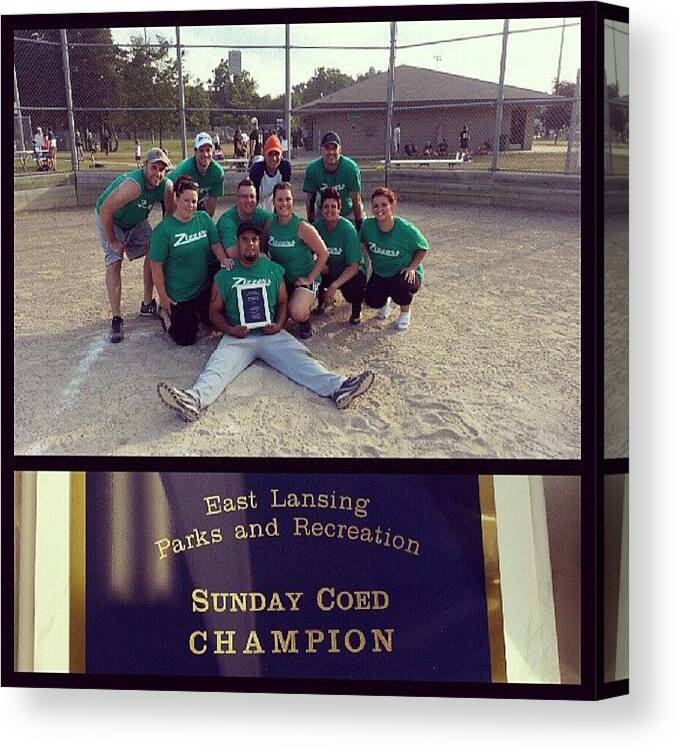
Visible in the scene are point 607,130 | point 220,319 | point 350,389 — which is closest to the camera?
point 607,130

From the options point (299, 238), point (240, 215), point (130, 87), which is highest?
point (130, 87)

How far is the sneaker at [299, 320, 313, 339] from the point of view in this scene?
5086mm

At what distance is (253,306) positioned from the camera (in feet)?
16.9

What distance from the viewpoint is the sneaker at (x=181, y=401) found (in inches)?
196

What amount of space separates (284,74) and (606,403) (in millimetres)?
2162

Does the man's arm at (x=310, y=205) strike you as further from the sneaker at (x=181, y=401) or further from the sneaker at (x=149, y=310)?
the sneaker at (x=181, y=401)

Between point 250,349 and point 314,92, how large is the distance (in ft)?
4.18

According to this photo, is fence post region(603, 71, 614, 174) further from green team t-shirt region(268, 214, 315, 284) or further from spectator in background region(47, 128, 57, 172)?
spectator in background region(47, 128, 57, 172)

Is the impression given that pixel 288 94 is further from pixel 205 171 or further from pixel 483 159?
pixel 483 159

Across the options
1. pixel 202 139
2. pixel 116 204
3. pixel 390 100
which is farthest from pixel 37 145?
pixel 390 100

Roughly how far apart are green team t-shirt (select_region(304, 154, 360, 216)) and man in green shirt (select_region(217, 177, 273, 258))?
0.25 meters

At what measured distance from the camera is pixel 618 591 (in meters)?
4.93

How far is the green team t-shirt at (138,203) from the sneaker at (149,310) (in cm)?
39

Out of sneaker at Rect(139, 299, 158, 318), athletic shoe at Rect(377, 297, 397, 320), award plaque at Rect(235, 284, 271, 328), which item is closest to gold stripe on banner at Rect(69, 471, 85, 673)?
sneaker at Rect(139, 299, 158, 318)
